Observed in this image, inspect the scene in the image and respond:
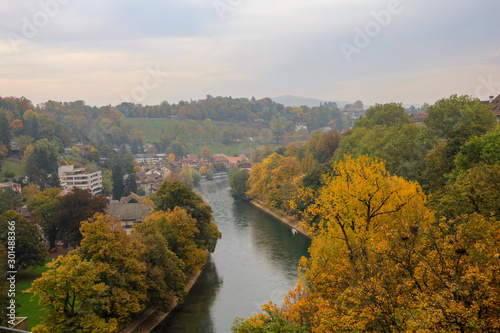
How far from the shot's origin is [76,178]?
61.2 meters

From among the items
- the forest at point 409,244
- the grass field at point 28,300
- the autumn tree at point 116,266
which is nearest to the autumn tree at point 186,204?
the grass field at point 28,300

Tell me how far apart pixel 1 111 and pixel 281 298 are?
73728mm

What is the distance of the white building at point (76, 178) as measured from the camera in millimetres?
60875

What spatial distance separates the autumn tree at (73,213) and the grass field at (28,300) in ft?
8.23

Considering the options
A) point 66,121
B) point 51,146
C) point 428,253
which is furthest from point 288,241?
point 66,121

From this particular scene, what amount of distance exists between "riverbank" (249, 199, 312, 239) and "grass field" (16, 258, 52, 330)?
2221 centimetres

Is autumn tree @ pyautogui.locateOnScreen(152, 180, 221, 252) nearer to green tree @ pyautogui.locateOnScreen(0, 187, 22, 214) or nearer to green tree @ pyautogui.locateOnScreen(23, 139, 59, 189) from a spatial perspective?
green tree @ pyautogui.locateOnScreen(0, 187, 22, 214)

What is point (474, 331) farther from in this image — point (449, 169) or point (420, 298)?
point (449, 169)

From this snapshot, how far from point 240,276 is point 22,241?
14.1 m

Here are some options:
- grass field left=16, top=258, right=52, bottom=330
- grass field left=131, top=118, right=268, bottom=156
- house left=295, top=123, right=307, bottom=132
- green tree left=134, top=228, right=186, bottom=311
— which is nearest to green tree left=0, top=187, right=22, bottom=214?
grass field left=16, top=258, right=52, bottom=330

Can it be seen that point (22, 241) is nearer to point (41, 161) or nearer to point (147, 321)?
point (147, 321)

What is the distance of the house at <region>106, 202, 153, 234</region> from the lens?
125 feet

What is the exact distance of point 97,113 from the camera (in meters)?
138

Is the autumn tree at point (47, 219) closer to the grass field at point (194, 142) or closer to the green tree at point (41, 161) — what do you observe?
the green tree at point (41, 161)
